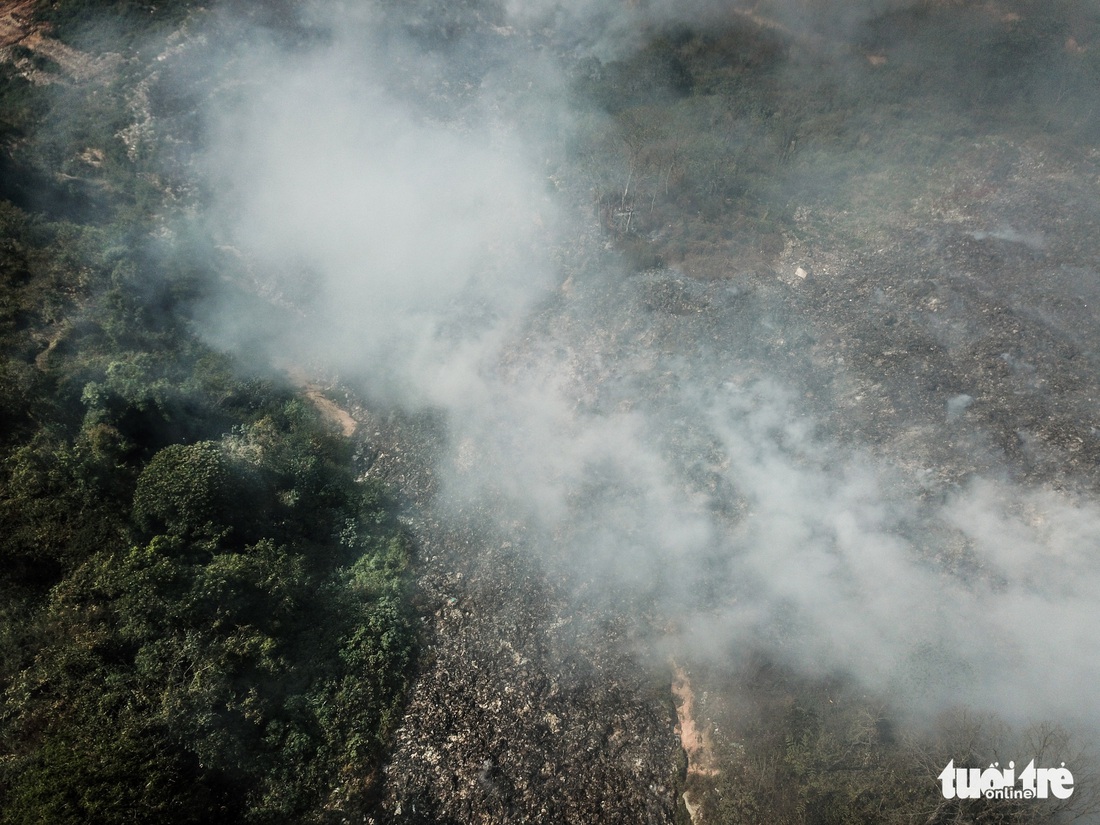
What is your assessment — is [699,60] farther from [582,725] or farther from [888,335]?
[582,725]

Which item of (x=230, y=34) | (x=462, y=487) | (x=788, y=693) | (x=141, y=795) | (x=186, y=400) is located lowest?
(x=788, y=693)

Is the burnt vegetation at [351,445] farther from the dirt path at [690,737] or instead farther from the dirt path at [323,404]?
the dirt path at [323,404]

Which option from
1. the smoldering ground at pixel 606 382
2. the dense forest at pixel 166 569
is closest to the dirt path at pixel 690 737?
the smoldering ground at pixel 606 382

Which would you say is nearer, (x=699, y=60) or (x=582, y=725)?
A: (x=582, y=725)

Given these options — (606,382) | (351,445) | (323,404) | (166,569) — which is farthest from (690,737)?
(323,404)

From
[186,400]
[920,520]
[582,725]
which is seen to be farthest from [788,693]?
[186,400]

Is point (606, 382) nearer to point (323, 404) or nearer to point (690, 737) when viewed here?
point (323, 404)
